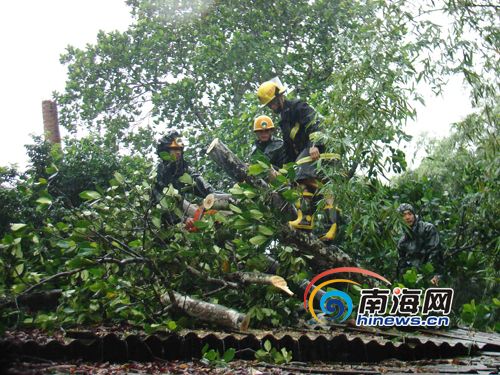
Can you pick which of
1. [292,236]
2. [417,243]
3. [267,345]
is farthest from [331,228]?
[267,345]

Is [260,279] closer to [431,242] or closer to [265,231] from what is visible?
[265,231]

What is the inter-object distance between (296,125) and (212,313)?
8.90 ft

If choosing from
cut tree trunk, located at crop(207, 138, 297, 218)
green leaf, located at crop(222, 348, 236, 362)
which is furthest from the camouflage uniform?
green leaf, located at crop(222, 348, 236, 362)

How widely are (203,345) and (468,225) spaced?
17.4ft

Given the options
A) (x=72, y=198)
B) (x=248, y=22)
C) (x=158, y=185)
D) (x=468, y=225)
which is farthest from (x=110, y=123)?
(x=468, y=225)

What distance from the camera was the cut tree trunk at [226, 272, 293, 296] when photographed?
23.9 ft

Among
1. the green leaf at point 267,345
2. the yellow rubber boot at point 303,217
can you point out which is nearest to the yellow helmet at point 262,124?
the yellow rubber boot at point 303,217

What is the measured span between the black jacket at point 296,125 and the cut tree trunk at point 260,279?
5.98 feet

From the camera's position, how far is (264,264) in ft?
25.5

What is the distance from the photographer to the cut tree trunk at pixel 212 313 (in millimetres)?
6871

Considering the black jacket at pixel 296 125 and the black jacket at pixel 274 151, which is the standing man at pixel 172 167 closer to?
the black jacket at pixel 274 151

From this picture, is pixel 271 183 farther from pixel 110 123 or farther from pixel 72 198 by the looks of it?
pixel 110 123

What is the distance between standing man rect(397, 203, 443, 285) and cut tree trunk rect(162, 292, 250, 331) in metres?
3.43

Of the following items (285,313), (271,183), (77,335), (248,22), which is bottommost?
(77,335)
